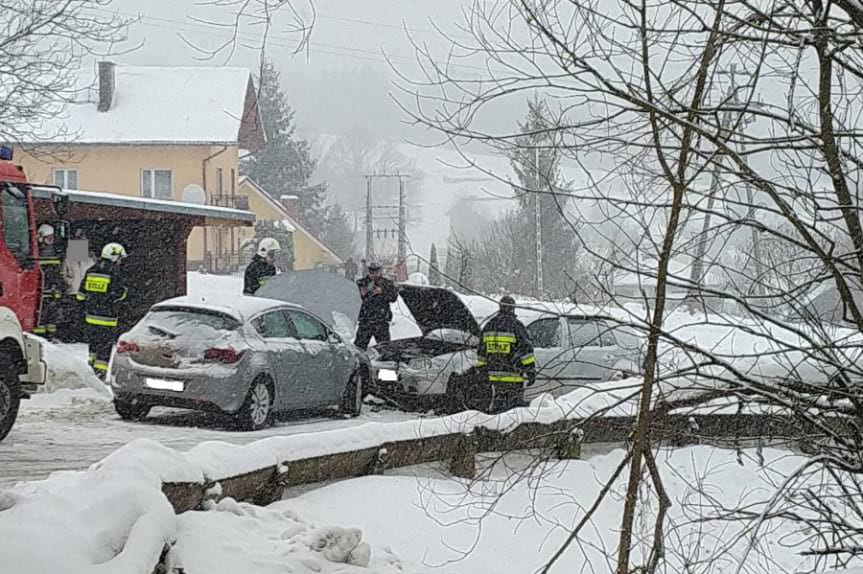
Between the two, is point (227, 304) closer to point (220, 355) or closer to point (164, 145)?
point (220, 355)

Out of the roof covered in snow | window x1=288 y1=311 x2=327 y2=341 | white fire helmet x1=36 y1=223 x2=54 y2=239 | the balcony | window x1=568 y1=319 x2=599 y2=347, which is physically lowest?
window x1=288 y1=311 x2=327 y2=341

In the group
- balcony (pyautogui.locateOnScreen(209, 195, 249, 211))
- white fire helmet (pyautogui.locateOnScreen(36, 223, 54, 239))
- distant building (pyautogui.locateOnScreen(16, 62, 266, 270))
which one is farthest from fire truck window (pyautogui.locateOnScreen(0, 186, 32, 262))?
balcony (pyautogui.locateOnScreen(209, 195, 249, 211))

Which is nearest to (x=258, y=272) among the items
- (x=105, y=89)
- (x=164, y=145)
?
(x=164, y=145)

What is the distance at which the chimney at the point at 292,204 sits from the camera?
57859 mm

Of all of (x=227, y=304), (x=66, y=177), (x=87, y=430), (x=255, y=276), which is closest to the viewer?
(x=87, y=430)

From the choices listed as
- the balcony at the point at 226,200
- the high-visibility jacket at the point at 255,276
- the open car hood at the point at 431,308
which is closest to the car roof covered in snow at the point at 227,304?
the open car hood at the point at 431,308

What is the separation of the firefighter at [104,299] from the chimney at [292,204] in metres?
39.2

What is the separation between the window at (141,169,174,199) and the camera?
4859 centimetres

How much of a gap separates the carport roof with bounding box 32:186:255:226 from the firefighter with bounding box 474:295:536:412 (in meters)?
11.2

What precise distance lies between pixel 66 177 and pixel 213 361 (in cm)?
3684

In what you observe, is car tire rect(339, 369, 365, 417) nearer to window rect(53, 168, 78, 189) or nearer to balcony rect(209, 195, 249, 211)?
balcony rect(209, 195, 249, 211)

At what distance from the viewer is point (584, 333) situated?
253 inches

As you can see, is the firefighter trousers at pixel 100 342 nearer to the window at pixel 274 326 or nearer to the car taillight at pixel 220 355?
the window at pixel 274 326

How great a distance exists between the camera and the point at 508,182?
6410 millimetres
